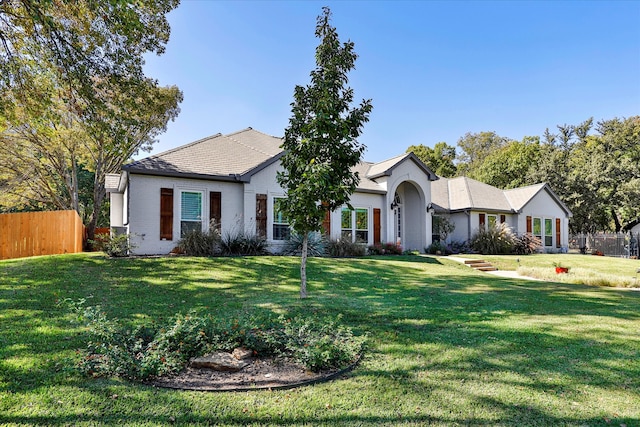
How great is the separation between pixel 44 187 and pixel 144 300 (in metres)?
22.7

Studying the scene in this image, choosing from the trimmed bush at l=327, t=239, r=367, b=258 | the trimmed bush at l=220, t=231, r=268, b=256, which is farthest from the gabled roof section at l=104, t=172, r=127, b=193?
the trimmed bush at l=327, t=239, r=367, b=258

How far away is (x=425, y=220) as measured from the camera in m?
20.1

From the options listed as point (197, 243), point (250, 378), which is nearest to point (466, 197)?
point (197, 243)

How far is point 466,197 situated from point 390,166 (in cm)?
772

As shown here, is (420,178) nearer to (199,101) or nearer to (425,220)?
(425,220)

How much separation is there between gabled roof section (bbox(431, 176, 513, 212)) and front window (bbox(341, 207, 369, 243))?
6785 millimetres

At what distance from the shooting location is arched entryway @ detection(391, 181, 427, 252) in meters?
20.3

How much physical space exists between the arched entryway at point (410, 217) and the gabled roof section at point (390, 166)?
1153mm

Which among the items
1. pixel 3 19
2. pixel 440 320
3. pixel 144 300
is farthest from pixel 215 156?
pixel 440 320

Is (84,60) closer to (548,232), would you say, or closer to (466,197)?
(466,197)

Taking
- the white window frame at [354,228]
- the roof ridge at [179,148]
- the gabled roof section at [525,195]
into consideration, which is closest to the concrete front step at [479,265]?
the white window frame at [354,228]

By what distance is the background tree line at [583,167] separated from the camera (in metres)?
30.8

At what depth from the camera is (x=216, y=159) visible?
15711 millimetres

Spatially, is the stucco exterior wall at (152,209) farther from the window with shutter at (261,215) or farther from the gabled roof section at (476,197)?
the gabled roof section at (476,197)
